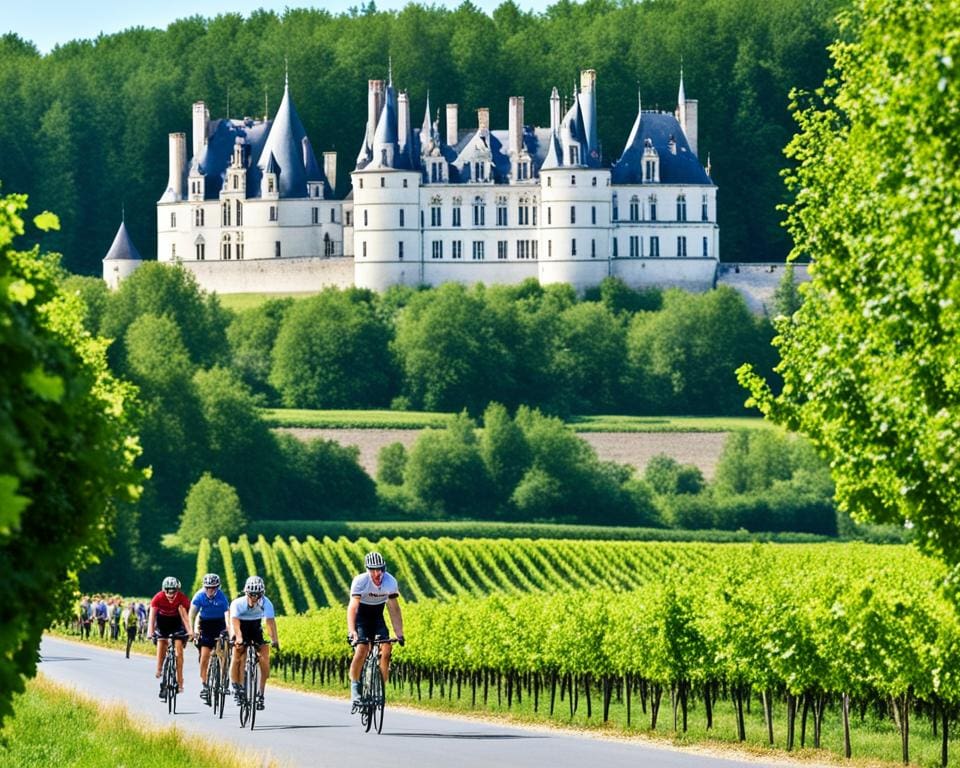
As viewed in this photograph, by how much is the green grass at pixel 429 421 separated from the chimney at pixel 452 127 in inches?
683

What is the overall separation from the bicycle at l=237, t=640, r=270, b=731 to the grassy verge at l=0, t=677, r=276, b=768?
0.65m

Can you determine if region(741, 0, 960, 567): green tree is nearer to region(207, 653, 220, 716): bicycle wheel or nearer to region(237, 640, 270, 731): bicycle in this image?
region(237, 640, 270, 731): bicycle

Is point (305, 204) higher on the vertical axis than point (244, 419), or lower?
higher

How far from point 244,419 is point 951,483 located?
58.5m

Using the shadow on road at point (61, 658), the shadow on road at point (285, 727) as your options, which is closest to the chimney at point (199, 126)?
the shadow on road at point (61, 658)

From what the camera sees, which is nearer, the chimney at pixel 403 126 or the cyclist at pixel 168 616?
the cyclist at pixel 168 616

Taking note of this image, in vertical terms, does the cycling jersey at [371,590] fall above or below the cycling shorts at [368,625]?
above

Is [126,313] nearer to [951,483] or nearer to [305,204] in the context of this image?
[305,204]

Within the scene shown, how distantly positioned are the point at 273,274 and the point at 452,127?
8.68 metres

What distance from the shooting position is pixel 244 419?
70500 mm

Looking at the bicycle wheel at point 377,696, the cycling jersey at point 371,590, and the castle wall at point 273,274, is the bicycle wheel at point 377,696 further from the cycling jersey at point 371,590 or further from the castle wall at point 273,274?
the castle wall at point 273,274

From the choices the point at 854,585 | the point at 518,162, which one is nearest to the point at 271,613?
the point at 854,585

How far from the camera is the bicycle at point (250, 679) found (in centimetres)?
1442

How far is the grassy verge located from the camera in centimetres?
1186
